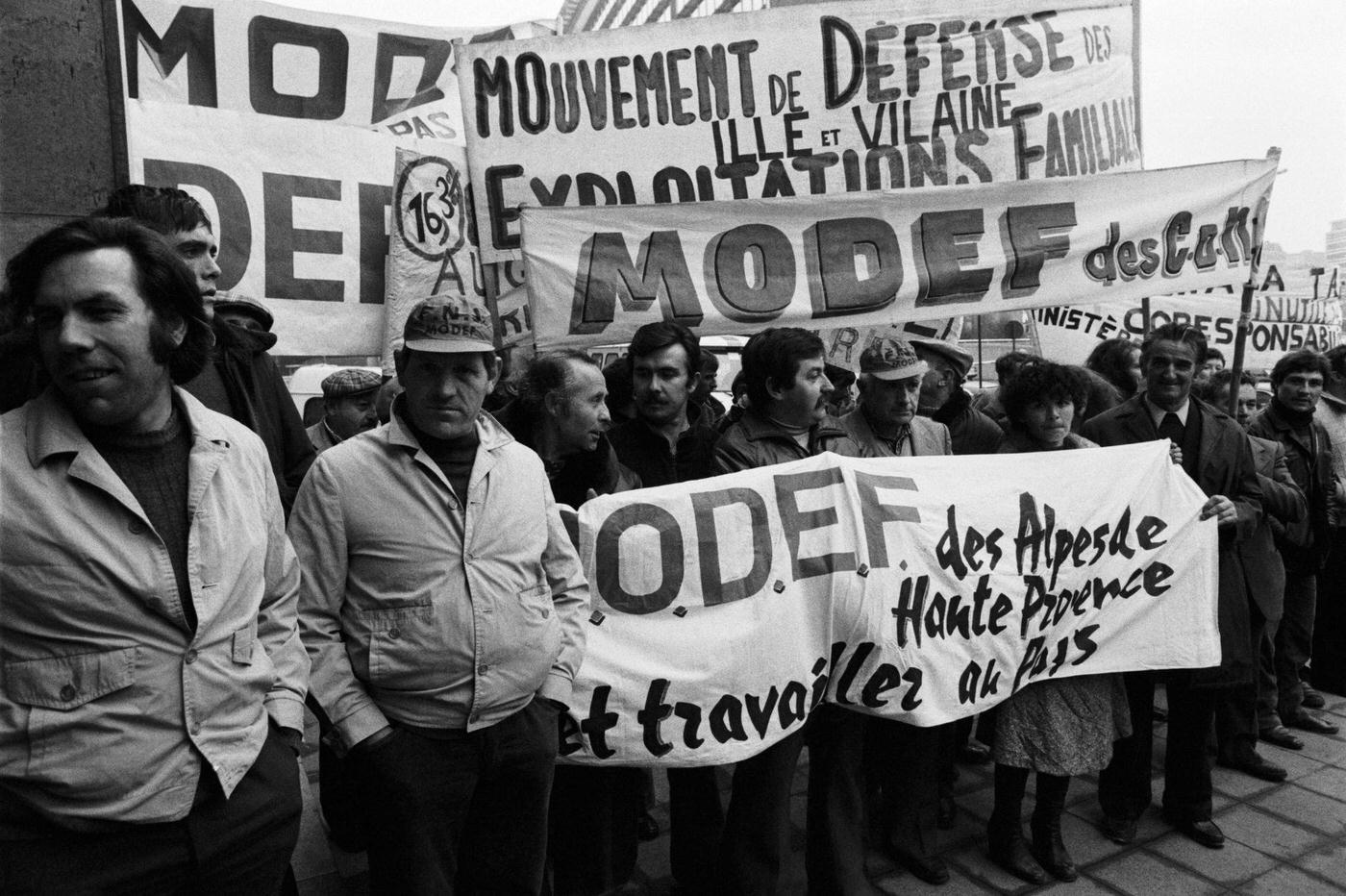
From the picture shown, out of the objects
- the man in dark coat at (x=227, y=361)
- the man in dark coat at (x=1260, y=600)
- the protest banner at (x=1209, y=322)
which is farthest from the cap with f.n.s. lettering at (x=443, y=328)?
the protest banner at (x=1209, y=322)

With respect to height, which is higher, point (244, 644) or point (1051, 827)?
point (244, 644)

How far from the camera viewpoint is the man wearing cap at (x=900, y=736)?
3.22 meters

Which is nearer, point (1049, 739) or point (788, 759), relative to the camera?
point (788, 759)

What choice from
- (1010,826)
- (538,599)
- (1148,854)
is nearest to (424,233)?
(538,599)

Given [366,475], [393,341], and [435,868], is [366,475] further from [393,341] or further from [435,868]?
[393,341]

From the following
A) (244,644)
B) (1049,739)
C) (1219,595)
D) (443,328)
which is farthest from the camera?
(1219,595)

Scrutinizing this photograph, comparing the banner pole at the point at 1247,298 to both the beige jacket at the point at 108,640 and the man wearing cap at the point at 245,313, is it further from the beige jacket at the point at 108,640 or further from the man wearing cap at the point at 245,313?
the beige jacket at the point at 108,640

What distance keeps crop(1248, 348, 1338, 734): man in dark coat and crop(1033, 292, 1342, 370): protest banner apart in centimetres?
152

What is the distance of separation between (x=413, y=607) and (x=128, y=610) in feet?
2.20

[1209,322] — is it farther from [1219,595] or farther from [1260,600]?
[1219,595]

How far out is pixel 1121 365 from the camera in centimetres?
577

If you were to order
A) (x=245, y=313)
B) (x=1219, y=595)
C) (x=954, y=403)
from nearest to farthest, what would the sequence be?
1. (x=245, y=313)
2. (x=1219, y=595)
3. (x=954, y=403)

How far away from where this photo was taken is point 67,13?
340cm

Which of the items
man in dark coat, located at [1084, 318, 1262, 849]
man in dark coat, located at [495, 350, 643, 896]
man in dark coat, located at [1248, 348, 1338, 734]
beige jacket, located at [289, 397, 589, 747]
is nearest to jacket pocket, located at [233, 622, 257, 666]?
beige jacket, located at [289, 397, 589, 747]
